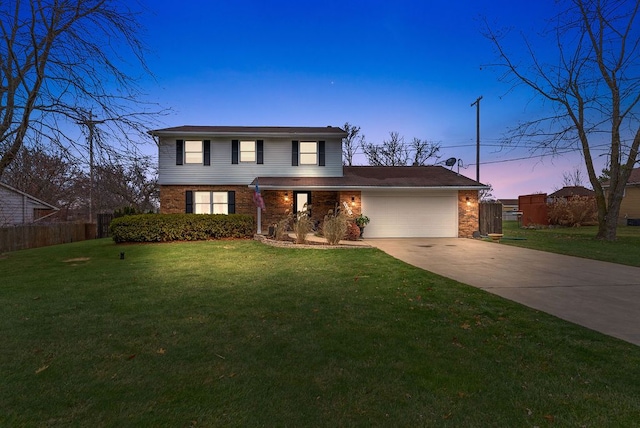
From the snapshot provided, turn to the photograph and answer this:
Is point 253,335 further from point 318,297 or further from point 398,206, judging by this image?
point 398,206

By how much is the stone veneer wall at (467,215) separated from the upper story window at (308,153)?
760 cm

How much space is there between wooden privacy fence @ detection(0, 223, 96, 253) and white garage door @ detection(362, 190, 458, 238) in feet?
50.3

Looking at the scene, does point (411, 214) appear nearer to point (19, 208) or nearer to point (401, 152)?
point (401, 152)

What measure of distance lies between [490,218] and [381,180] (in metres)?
5.62

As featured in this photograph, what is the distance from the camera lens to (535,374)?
2.70 m

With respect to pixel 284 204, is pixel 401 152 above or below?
above

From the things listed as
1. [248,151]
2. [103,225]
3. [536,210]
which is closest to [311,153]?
[248,151]

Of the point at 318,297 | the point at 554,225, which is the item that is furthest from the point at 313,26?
the point at 554,225

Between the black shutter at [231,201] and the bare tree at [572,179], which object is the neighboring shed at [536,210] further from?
the bare tree at [572,179]

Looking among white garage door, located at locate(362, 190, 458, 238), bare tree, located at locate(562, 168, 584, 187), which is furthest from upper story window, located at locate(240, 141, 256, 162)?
bare tree, located at locate(562, 168, 584, 187)

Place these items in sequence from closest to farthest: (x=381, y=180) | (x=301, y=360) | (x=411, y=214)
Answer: (x=301, y=360)
(x=411, y=214)
(x=381, y=180)

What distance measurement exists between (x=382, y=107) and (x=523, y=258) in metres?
19.5

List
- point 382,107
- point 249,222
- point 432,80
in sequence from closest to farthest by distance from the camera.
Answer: point 249,222
point 432,80
point 382,107

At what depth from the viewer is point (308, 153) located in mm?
16734
